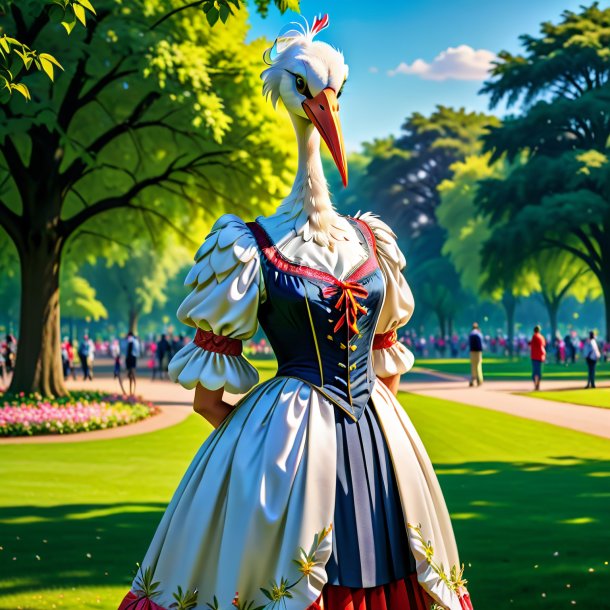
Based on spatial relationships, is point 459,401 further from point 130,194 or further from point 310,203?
point 310,203

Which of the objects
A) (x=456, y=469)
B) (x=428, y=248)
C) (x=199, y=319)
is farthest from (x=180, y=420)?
(x=428, y=248)

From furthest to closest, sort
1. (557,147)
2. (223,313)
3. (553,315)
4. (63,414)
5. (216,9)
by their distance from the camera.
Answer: (553,315), (557,147), (63,414), (216,9), (223,313)

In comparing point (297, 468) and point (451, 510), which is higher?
point (297, 468)

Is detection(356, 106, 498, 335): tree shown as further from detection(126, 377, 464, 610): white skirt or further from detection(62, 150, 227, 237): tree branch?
detection(126, 377, 464, 610): white skirt

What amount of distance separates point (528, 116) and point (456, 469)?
102ft

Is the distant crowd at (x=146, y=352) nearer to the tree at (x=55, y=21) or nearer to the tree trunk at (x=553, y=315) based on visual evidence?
the tree trunk at (x=553, y=315)

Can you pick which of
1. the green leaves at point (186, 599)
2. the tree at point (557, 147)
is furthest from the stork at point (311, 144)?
the tree at point (557, 147)

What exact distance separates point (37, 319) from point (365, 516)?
1722 cm

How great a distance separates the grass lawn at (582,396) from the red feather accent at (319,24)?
17915mm

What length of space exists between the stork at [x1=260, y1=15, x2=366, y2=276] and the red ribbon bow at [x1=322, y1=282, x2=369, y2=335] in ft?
0.36

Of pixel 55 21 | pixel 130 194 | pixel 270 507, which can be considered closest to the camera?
pixel 270 507

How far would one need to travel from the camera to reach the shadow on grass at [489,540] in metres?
6.75

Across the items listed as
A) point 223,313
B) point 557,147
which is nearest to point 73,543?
point 223,313

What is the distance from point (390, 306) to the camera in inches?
168
